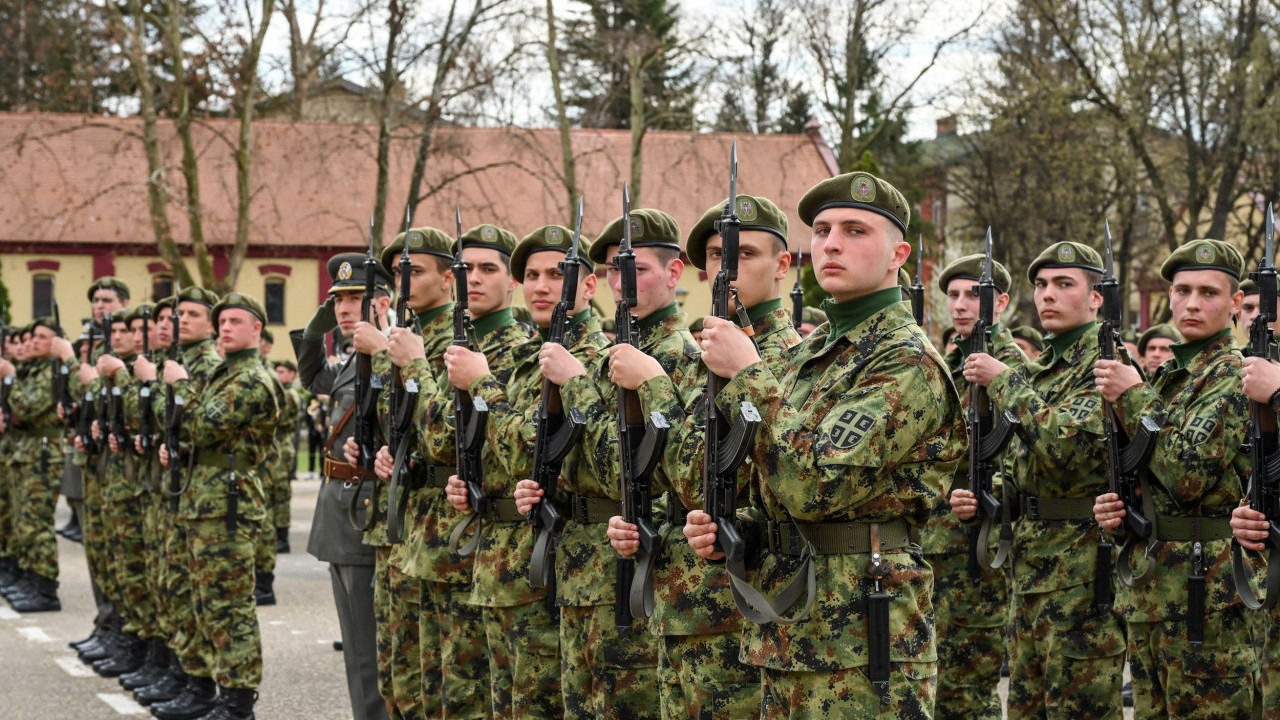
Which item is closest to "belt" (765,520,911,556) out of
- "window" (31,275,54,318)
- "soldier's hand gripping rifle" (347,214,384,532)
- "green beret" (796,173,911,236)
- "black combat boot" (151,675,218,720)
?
"green beret" (796,173,911,236)

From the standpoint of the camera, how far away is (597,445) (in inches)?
201

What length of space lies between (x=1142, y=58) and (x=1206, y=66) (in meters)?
1.21

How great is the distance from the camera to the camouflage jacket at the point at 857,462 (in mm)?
3824

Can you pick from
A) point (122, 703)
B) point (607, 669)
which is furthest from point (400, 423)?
point (122, 703)

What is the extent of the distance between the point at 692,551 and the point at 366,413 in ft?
9.03

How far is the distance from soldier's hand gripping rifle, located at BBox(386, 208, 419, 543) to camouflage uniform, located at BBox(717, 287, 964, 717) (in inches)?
104

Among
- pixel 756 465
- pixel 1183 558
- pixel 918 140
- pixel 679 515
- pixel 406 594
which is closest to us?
pixel 756 465

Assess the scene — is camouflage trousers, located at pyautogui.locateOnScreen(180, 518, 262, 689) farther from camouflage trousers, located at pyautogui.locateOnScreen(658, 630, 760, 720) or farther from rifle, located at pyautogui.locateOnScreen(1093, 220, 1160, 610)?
rifle, located at pyautogui.locateOnScreen(1093, 220, 1160, 610)

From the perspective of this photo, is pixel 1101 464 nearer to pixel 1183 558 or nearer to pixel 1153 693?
pixel 1183 558

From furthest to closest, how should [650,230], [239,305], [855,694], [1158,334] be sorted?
1. [1158,334]
2. [239,305]
3. [650,230]
4. [855,694]

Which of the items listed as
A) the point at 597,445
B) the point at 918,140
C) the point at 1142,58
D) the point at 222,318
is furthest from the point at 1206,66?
the point at 597,445

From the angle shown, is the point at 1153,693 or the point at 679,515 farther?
the point at 1153,693

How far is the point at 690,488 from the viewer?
4453mm

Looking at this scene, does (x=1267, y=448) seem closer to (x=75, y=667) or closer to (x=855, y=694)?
(x=855, y=694)
